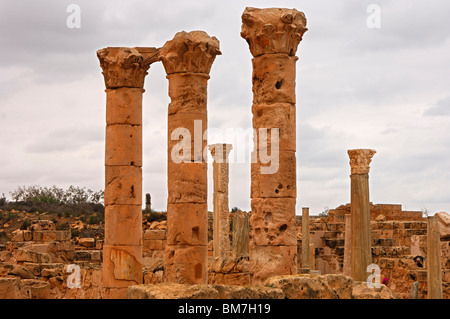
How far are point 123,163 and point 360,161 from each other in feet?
20.3

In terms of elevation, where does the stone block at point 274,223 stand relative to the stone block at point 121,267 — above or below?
above

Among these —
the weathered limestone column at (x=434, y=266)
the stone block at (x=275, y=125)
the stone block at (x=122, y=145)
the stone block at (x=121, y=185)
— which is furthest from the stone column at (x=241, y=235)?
the stone block at (x=275, y=125)

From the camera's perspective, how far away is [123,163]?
1744cm

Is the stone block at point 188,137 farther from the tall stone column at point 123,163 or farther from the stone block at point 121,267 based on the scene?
the stone block at point 121,267

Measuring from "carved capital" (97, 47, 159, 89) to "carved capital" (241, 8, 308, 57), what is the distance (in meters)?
4.51

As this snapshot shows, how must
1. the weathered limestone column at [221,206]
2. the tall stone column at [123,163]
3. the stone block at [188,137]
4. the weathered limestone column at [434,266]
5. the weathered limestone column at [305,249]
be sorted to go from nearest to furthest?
the stone block at [188,137] → the weathered limestone column at [434,266] → the tall stone column at [123,163] → the weathered limestone column at [221,206] → the weathered limestone column at [305,249]

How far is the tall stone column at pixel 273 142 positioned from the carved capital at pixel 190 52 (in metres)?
2.09

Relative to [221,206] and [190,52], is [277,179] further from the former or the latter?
[221,206]

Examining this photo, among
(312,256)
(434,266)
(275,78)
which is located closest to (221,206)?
(312,256)

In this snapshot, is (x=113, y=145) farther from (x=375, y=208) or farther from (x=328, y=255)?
(x=375, y=208)

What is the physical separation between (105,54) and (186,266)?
17.8 feet

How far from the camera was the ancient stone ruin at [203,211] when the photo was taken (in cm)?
1133

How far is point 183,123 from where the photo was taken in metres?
15.5
